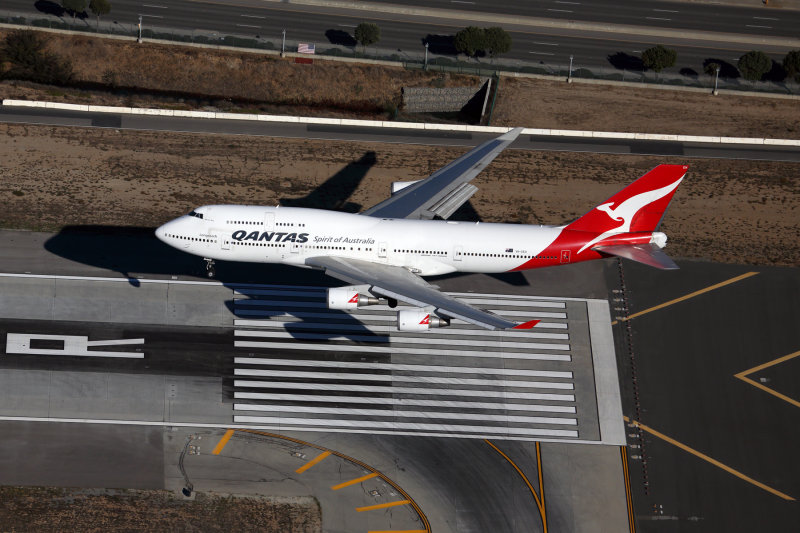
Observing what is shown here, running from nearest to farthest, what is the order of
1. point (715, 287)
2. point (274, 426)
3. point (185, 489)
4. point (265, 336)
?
point (185, 489)
point (274, 426)
point (265, 336)
point (715, 287)

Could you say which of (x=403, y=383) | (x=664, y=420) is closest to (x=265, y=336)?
(x=403, y=383)

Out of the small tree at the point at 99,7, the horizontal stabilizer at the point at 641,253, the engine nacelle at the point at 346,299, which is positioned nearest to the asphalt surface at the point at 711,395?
the horizontal stabilizer at the point at 641,253

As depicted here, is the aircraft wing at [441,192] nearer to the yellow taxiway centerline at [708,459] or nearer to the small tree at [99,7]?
the yellow taxiway centerline at [708,459]

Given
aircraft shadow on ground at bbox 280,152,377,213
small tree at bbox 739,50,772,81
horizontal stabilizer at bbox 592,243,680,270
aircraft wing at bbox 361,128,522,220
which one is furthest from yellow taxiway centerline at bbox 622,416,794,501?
small tree at bbox 739,50,772,81

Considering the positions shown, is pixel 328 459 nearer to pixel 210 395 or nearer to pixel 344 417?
pixel 344 417

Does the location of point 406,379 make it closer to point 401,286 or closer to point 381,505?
point 401,286

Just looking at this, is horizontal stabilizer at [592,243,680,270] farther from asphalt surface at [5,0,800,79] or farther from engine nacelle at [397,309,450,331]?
asphalt surface at [5,0,800,79]

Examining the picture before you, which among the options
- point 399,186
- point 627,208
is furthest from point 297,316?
point 627,208
